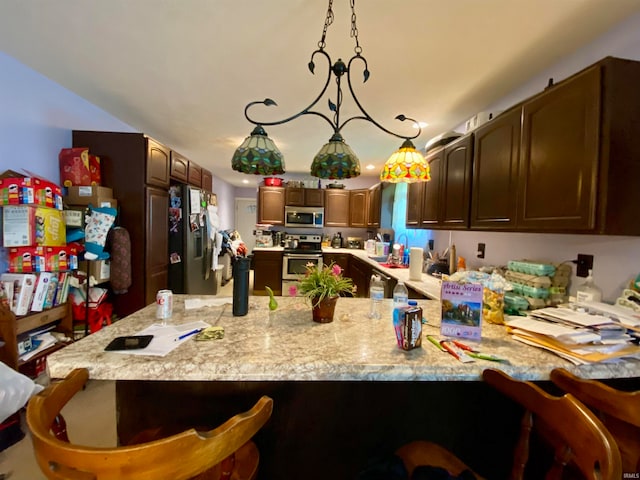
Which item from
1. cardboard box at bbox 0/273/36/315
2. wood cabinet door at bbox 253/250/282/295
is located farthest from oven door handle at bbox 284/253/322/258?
cardboard box at bbox 0/273/36/315

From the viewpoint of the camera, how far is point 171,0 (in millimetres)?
1345

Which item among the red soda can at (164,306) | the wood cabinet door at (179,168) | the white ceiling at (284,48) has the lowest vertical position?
the red soda can at (164,306)

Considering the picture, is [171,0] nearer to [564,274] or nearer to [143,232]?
[143,232]

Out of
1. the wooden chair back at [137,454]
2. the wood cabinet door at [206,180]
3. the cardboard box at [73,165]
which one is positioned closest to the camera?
the wooden chair back at [137,454]

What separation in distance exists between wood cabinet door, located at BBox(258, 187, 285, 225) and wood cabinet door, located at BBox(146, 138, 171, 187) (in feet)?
6.87

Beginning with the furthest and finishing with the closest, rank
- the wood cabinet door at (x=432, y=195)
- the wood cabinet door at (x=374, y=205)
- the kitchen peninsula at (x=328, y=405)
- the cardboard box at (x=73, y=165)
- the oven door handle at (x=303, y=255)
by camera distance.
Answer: the wood cabinet door at (x=374, y=205), the oven door handle at (x=303, y=255), the wood cabinet door at (x=432, y=195), the cardboard box at (x=73, y=165), the kitchen peninsula at (x=328, y=405)

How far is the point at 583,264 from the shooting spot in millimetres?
1546

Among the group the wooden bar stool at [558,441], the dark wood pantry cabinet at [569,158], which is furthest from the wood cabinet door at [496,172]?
the wooden bar stool at [558,441]

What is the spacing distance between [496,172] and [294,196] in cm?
362

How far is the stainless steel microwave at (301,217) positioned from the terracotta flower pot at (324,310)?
147 inches

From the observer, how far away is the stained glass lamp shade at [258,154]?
1.35m

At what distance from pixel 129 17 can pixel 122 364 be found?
173cm

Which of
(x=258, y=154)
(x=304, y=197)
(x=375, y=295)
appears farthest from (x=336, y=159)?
(x=304, y=197)

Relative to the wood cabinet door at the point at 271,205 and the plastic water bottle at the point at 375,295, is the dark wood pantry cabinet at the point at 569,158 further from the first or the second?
the wood cabinet door at the point at 271,205
